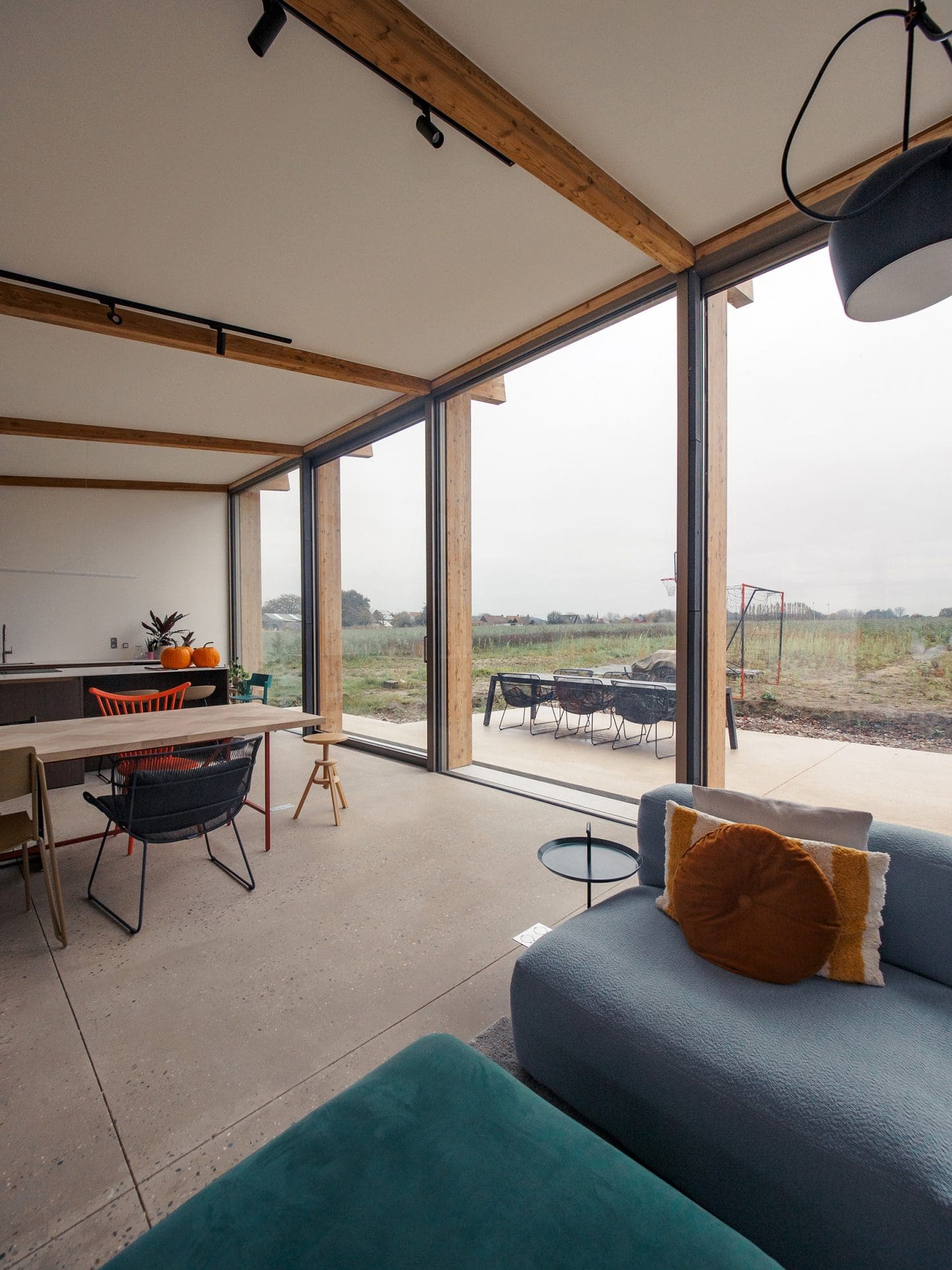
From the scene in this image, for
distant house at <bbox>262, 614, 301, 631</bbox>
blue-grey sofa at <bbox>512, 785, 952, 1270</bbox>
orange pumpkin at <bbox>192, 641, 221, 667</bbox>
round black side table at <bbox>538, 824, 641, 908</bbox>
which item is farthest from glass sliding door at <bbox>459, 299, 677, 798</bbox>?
distant house at <bbox>262, 614, 301, 631</bbox>

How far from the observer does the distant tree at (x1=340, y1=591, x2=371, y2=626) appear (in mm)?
5852

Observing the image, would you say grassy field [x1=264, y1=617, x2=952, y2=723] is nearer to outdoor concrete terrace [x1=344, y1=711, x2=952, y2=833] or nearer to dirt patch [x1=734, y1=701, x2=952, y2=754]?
dirt patch [x1=734, y1=701, x2=952, y2=754]

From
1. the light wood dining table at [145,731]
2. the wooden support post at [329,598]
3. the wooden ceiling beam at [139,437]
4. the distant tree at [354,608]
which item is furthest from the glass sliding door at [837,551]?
the wooden ceiling beam at [139,437]

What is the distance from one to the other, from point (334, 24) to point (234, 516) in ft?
22.2

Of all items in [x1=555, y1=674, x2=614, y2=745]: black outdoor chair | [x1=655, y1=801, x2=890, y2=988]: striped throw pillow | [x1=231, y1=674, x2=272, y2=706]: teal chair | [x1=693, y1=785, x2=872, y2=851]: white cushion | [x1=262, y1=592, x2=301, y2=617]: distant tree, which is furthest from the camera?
[x1=262, y1=592, x2=301, y2=617]: distant tree

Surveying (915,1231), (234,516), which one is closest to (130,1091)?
(915,1231)

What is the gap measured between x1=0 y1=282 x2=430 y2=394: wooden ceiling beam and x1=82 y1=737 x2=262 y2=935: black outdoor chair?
257 cm

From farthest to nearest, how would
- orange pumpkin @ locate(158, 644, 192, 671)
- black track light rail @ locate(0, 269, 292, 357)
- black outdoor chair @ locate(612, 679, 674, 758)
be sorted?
orange pumpkin @ locate(158, 644, 192, 671) → black outdoor chair @ locate(612, 679, 674, 758) → black track light rail @ locate(0, 269, 292, 357)

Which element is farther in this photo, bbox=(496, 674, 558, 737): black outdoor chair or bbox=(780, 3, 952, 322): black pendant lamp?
bbox=(496, 674, 558, 737): black outdoor chair

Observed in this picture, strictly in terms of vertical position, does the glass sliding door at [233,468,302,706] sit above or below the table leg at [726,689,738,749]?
above

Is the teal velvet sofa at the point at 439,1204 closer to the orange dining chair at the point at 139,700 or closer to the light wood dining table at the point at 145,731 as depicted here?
the light wood dining table at the point at 145,731

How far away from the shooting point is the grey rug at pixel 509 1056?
1.55 m

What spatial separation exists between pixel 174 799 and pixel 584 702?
2.56m

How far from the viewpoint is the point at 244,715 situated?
11.2ft
